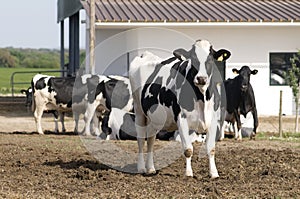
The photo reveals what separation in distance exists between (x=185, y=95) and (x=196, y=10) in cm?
1828

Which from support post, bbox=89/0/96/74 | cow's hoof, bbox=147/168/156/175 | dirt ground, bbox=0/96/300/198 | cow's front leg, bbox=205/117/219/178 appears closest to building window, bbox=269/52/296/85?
support post, bbox=89/0/96/74

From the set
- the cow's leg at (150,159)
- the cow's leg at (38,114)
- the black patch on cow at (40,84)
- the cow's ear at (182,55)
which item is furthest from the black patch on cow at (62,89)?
the cow's ear at (182,55)

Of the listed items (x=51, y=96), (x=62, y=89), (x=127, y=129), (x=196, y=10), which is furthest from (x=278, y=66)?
(x=127, y=129)

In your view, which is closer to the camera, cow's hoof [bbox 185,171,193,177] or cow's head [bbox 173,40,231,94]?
cow's head [bbox 173,40,231,94]

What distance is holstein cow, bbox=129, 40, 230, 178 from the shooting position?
11281mm

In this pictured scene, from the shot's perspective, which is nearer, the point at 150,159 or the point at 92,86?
the point at 150,159

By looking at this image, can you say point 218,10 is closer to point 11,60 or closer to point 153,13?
point 153,13

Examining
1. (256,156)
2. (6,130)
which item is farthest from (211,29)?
(256,156)

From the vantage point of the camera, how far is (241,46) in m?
28.5

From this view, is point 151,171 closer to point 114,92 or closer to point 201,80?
point 201,80

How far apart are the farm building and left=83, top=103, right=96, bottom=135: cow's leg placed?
254 inches

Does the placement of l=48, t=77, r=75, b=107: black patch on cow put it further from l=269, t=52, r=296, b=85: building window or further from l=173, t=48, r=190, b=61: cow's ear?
l=173, t=48, r=190, b=61: cow's ear

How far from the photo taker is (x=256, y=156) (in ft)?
45.8

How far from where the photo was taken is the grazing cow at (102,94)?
828 inches
